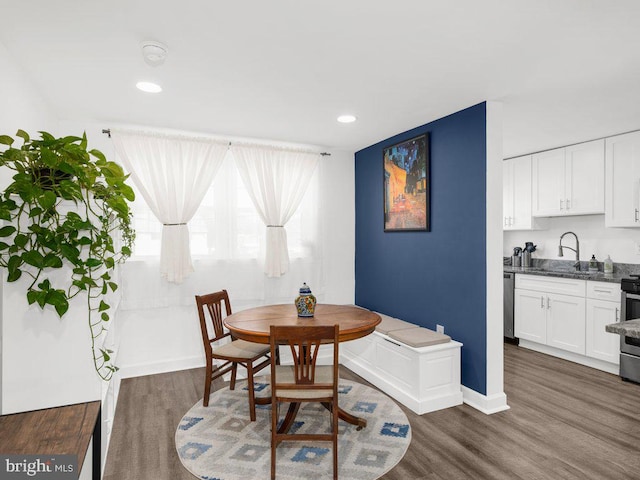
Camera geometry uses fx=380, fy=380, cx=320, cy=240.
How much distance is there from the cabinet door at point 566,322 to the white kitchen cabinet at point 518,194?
110 centimetres

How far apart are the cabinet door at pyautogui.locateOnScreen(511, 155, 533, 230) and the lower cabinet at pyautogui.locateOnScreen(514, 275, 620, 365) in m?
0.79

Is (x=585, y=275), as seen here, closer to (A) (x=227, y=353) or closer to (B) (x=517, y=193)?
(B) (x=517, y=193)

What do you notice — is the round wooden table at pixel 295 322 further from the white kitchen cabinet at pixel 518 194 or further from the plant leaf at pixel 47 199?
the white kitchen cabinet at pixel 518 194

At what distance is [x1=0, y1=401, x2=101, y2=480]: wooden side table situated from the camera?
46.9 inches

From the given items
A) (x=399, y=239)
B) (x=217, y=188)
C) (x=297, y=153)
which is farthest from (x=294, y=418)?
(x=297, y=153)

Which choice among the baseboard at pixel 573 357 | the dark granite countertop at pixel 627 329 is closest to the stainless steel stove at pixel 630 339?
the baseboard at pixel 573 357

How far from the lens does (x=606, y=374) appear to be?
12.8 ft

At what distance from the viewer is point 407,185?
3.93 m

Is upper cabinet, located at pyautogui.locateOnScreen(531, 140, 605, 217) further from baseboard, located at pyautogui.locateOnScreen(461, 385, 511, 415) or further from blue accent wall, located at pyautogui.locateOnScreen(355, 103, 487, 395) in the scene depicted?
baseboard, located at pyautogui.locateOnScreen(461, 385, 511, 415)

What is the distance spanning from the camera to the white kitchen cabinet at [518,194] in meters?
5.07

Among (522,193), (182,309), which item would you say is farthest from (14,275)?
(522,193)

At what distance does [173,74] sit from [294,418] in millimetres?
2547

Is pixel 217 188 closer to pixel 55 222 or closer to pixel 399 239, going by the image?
pixel 399 239

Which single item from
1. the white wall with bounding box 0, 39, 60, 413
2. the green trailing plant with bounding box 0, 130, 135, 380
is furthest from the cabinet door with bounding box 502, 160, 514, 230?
the white wall with bounding box 0, 39, 60, 413
